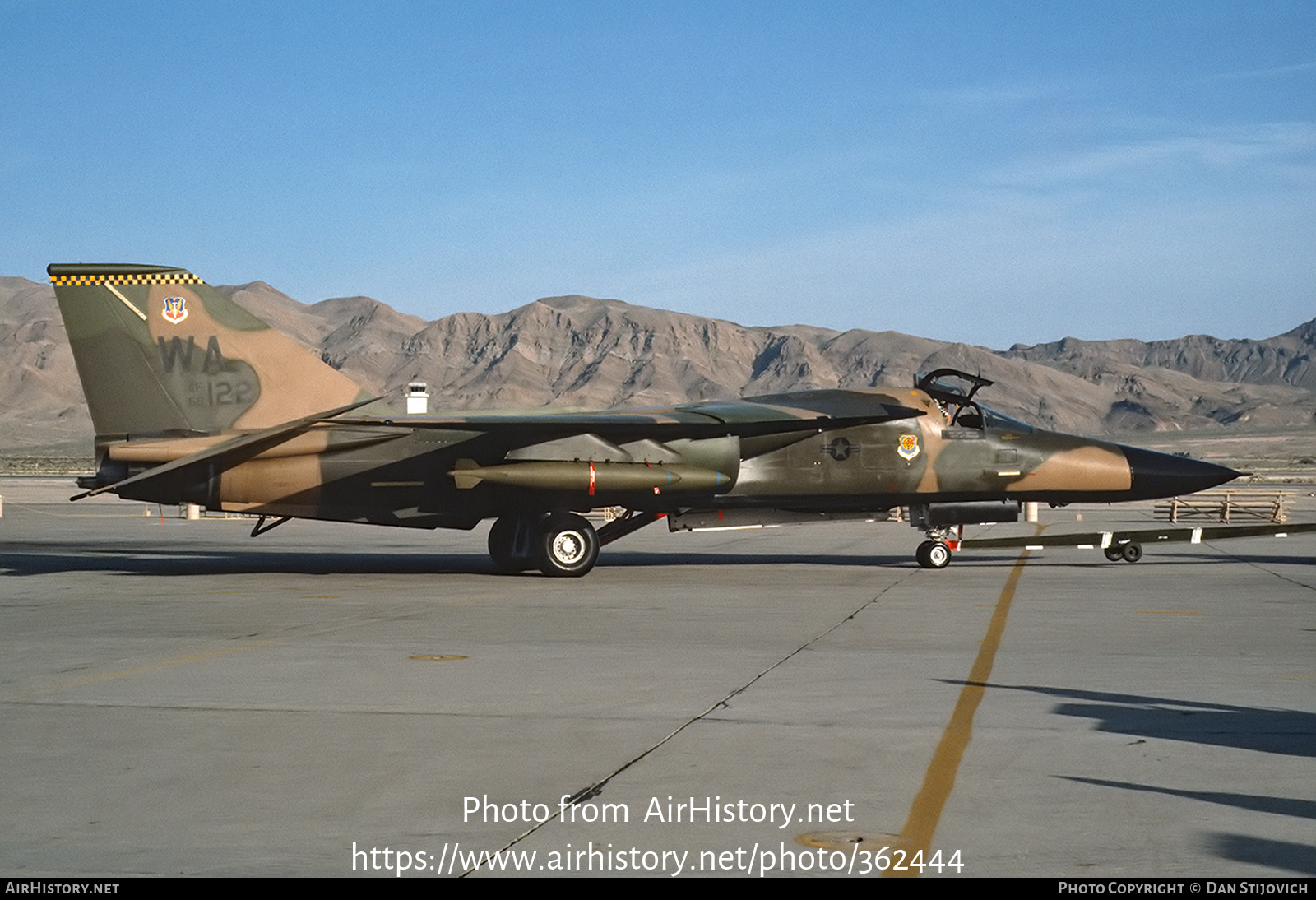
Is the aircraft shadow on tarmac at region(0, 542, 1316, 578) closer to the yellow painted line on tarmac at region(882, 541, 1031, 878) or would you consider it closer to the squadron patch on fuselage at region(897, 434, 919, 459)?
the squadron patch on fuselage at region(897, 434, 919, 459)

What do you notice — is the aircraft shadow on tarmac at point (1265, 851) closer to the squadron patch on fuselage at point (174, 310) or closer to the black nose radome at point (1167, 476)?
the black nose radome at point (1167, 476)

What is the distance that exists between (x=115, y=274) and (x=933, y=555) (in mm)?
13720

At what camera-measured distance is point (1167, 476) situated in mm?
22359

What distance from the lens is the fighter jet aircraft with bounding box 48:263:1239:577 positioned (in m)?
19.6

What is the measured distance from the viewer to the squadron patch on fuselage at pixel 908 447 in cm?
2166

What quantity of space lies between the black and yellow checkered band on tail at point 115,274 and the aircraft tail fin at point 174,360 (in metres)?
0.01

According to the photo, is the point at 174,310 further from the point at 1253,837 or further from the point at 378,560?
the point at 1253,837

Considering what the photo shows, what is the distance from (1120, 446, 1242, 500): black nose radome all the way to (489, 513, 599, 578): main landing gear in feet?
30.9

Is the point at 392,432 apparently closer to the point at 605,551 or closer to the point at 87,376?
the point at 87,376

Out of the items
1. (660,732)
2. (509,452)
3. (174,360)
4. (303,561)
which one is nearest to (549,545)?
(509,452)

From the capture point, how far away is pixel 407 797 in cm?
638

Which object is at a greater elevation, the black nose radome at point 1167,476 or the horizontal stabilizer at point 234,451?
the horizontal stabilizer at point 234,451

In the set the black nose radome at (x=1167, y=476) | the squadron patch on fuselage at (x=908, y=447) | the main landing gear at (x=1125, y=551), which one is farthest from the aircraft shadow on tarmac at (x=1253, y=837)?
the main landing gear at (x=1125, y=551)

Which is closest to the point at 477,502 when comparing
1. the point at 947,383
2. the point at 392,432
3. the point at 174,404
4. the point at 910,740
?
the point at 392,432
